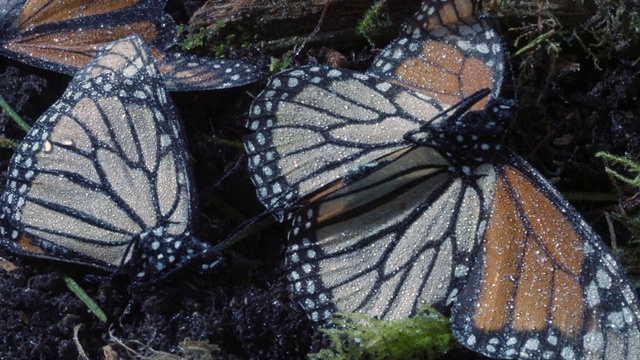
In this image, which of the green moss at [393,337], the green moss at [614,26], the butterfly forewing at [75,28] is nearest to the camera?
the green moss at [393,337]

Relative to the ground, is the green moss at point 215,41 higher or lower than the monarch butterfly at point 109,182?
higher

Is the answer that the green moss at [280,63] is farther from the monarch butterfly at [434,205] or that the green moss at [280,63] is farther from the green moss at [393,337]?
the green moss at [393,337]

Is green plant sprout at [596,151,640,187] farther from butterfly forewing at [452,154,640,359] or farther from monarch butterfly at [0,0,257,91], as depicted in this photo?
monarch butterfly at [0,0,257,91]

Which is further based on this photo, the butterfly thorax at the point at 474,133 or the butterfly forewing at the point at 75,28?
the butterfly forewing at the point at 75,28

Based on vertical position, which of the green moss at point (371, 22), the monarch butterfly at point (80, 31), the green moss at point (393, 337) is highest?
the monarch butterfly at point (80, 31)

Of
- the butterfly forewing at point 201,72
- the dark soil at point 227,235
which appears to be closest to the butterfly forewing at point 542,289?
the dark soil at point 227,235

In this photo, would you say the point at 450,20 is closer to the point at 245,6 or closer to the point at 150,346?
the point at 245,6

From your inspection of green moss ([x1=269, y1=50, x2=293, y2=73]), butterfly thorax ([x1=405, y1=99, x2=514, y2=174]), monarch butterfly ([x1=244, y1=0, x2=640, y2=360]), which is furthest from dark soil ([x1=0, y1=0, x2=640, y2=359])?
butterfly thorax ([x1=405, y1=99, x2=514, y2=174])

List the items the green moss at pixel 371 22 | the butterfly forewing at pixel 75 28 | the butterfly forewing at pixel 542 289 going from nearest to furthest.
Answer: the butterfly forewing at pixel 542 289, the green moss at pixel 371 22, the butterfly forewing at pixel 75 28
